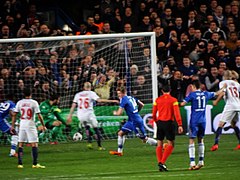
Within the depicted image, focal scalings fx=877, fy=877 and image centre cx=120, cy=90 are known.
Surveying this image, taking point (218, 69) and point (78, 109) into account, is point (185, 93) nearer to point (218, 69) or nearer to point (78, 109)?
point (218, 69)

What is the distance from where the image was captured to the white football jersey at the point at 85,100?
25234mm

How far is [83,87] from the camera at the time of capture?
88.8ft

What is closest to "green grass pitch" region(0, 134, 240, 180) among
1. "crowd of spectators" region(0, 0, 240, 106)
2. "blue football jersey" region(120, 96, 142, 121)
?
"blue football jersey" region(120, 96, 142, 121)

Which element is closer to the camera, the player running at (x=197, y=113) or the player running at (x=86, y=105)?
the player running at (x=197, y=113)

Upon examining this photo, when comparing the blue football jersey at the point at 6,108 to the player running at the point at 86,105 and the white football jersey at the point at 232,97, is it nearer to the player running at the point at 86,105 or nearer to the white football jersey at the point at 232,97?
the player running at the point at 86,105

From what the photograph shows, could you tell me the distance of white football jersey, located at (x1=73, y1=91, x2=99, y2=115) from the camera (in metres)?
25.2

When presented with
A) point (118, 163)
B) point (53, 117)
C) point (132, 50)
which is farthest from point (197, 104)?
point (53, 117)

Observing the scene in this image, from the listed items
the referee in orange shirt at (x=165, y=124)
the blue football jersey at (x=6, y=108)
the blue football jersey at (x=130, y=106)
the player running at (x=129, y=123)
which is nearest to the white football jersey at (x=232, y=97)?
the player running at (x=129, y=123)

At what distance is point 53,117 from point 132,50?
3.25 meters

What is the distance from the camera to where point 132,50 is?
2689 cm

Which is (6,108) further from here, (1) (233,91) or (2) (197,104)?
(2) (197,104)

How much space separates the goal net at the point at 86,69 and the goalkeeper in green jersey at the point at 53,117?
0.25m

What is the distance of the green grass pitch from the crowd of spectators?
2.12 metres

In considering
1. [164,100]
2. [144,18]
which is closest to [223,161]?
[164,100]
